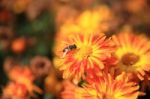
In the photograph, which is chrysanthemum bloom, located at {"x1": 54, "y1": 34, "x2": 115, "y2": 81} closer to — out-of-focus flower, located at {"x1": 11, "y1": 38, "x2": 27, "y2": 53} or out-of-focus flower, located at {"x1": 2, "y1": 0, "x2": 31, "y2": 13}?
out-of-focus flower, located at {"x1": 11, "y1": 38, "x2": 27, "y2": 53}

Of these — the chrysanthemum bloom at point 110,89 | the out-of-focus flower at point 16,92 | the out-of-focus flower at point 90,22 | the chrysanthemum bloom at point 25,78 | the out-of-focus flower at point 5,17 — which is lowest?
the chrysanthemum bloom at point 110,89

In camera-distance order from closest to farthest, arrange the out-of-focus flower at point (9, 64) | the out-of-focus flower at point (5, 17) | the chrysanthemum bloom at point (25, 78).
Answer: the chrysanthemum bloom at point (25, 78), the out-of-focus flower at point (9, 64), the out-of-focus flower at point (5, 17)

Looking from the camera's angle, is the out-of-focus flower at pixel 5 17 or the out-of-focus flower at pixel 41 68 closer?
the out-of-focus flower at pixel 41 68

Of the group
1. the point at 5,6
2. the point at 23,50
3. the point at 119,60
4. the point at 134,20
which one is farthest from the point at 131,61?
the point at 5,6

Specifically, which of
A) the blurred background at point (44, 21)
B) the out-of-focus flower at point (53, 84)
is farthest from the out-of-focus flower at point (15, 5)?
the out-of-focus flower at point (53, 84)

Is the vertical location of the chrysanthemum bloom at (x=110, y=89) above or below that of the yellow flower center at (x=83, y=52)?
below

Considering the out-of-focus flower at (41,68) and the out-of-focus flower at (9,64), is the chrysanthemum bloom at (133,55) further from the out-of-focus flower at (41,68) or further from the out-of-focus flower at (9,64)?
the out-of-focus flower at (9,64)

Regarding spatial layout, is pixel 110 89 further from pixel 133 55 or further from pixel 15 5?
A: pixel 15 5

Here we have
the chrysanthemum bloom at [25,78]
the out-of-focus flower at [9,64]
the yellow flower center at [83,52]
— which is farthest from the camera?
the out-of-focus flower at [9,64]
